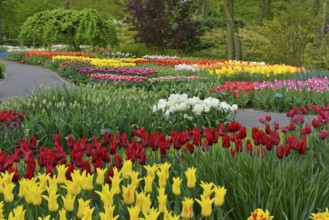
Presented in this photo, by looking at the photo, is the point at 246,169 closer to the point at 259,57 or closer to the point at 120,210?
the point at 120,210

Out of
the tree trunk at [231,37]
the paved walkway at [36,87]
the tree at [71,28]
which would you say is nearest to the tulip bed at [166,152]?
the paved walkway at [36,87]

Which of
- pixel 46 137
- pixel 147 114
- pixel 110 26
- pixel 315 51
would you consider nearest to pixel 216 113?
pixel 147 114

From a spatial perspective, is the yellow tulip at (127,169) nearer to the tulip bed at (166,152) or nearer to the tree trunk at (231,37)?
the tulip bed at (166,152)

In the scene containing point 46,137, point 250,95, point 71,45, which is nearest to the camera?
point 46,137

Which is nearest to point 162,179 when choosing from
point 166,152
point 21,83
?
point 166,152

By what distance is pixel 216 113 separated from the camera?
830cm

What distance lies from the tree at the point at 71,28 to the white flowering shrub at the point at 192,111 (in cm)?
1965

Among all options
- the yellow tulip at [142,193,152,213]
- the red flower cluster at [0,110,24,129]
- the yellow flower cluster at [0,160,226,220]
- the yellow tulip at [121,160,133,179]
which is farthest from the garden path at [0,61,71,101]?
the yellow tulip at [142,193,152,213]

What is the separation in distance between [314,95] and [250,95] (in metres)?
1.45

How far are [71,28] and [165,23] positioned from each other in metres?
6.03

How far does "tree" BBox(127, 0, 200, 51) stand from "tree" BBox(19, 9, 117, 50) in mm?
3082

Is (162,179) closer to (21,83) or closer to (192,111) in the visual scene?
(192,111)

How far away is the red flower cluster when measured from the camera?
6.84m

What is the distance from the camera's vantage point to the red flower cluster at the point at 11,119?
6.84 metres
